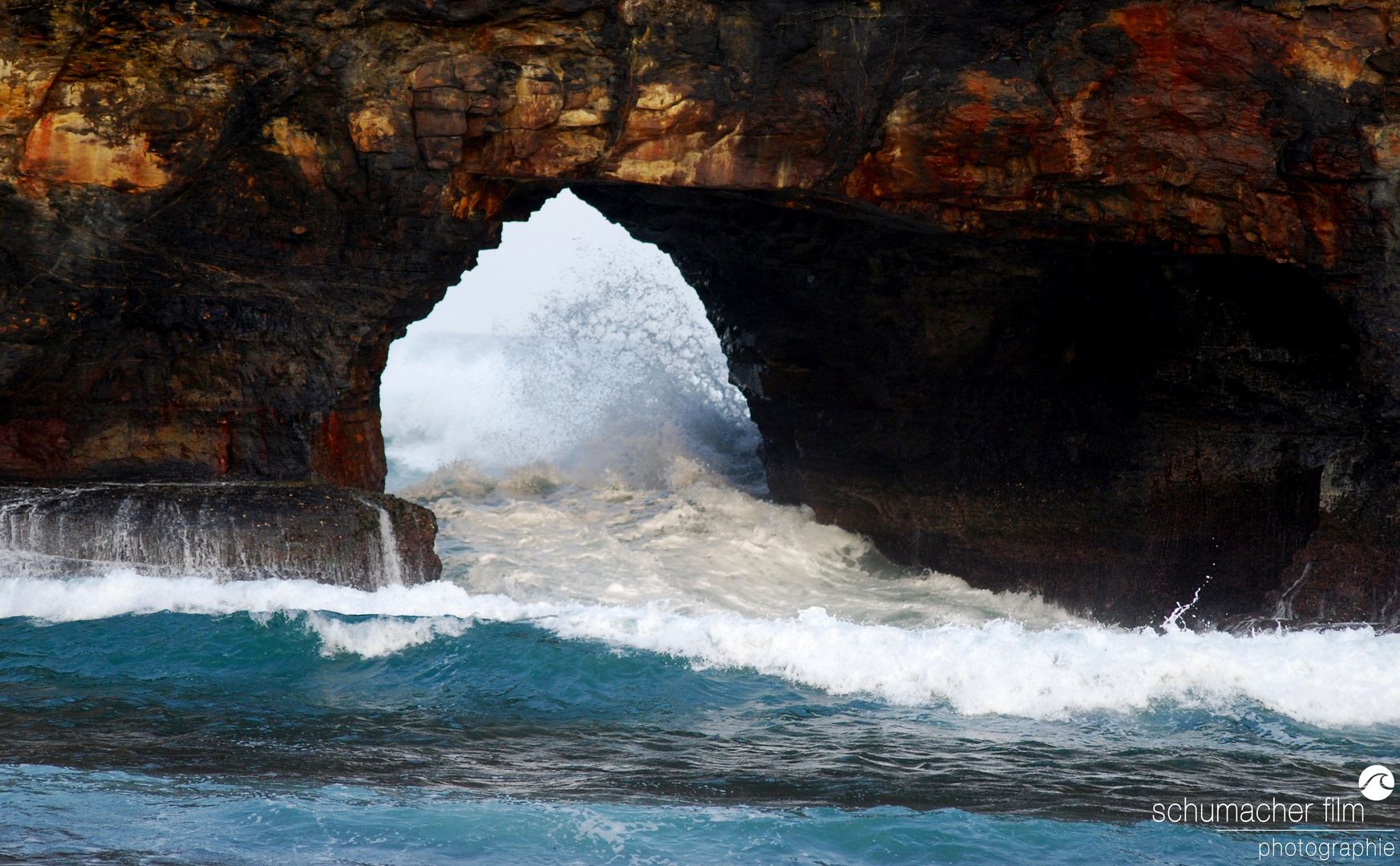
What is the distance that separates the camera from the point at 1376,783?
504cm

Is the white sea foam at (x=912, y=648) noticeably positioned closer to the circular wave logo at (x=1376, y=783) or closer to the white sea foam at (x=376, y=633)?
the white sea foam at (x=376, y=633)

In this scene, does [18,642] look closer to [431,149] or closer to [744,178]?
[431,149]

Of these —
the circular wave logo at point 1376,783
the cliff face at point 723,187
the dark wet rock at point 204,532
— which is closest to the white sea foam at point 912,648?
the dark wet rock at point 204,532

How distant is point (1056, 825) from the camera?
446 cm

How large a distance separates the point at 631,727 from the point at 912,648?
175cm

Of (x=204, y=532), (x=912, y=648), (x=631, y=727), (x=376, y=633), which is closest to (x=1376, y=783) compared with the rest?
(x=912, y=648)

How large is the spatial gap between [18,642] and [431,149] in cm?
374

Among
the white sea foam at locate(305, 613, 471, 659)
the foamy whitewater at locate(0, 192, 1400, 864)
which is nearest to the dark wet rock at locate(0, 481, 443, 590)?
the foamy whitewater at locate(0, 192, 1400, 864)

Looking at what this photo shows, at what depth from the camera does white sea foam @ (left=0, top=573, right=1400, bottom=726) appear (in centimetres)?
611

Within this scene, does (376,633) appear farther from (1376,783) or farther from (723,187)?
(1376,783)

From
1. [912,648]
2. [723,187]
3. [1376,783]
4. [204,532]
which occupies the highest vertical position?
A: [723,187]

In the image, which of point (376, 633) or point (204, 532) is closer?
point (376, 633)

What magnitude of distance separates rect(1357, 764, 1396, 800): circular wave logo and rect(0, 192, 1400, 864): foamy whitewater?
56 mm

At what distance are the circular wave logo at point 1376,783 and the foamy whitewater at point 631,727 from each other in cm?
6
